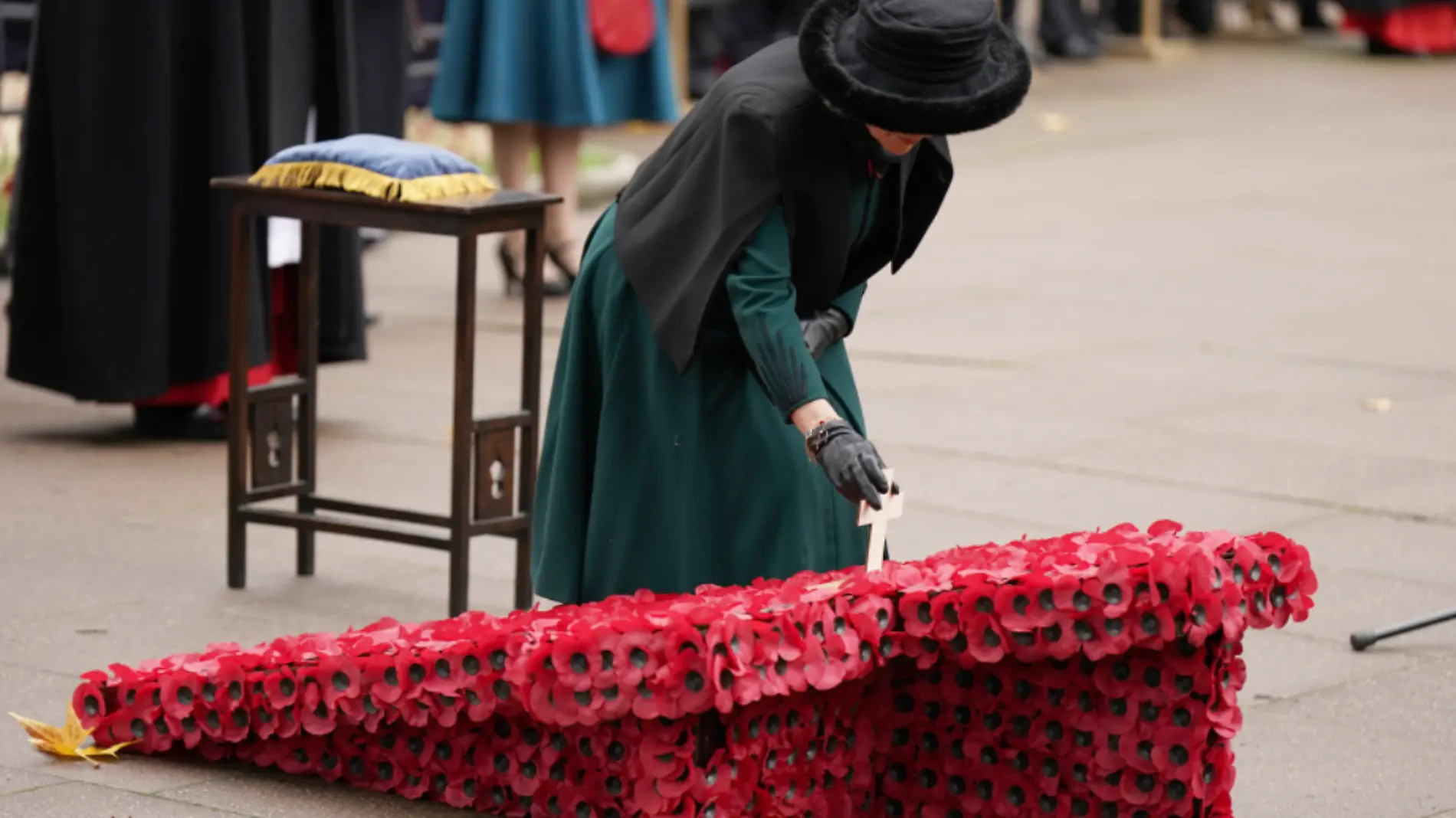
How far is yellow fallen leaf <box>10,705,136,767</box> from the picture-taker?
Answer: 430cm

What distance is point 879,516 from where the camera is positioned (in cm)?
375

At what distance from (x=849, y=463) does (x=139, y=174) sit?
3.80 meters

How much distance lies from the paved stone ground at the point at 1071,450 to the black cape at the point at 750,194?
1002mm

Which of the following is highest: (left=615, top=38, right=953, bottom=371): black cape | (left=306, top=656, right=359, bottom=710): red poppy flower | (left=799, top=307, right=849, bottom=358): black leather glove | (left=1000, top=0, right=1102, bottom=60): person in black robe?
(left=615, top=38, right=953, bottom=371): black cape

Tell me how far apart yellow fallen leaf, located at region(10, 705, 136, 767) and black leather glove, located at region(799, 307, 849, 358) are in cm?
141

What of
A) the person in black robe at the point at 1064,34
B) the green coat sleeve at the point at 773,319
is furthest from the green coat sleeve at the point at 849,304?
the person in black robe at the point at 1064,34

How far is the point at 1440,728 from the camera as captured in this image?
15.6 ft

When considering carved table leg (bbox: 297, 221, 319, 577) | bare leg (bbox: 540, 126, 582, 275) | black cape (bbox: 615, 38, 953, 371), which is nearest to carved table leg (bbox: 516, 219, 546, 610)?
carved table leg (bbox: 297, 221, 319, 577)

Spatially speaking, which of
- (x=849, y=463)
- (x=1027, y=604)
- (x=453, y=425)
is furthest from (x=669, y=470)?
(x=453, y=425)

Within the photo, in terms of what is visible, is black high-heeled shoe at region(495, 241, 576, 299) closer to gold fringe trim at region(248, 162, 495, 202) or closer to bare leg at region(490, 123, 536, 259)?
bare leg at region(490, 123, 536, 259)

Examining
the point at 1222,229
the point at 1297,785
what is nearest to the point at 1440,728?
the point at 1297,785

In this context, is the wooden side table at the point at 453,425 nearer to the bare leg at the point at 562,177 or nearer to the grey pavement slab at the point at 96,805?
the grey pavement slab at the point at 96,805

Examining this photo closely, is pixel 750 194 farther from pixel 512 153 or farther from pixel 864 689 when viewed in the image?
pixel 512 153

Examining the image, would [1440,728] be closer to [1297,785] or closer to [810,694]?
[1297,785]
